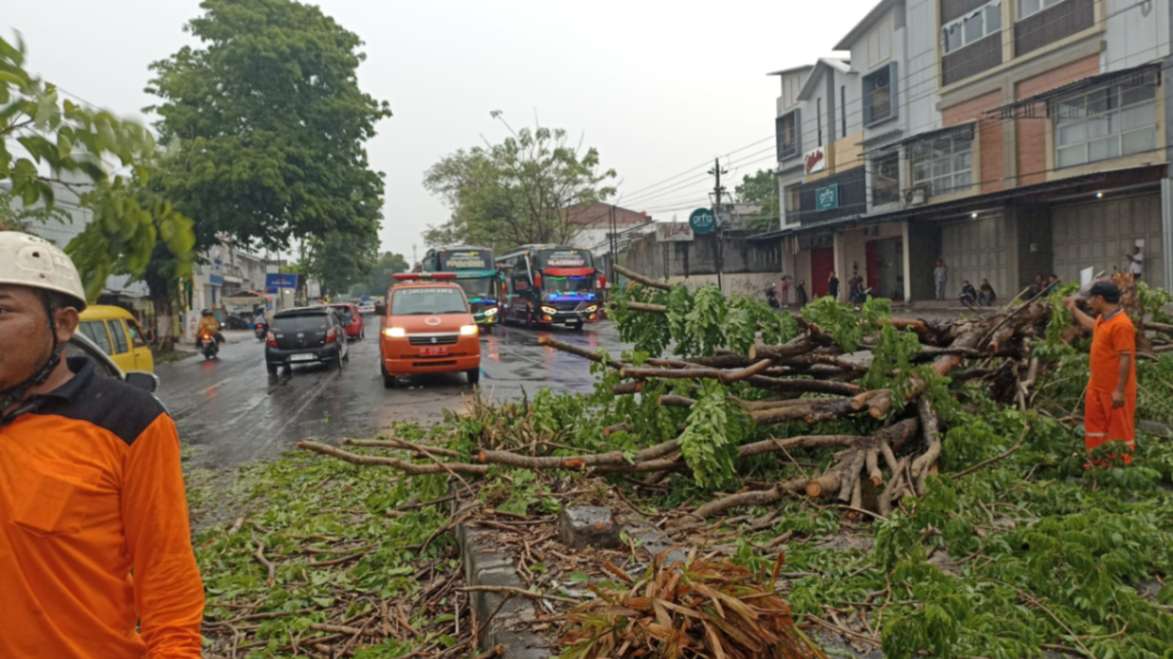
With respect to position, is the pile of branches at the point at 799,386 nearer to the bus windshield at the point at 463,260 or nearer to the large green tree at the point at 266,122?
the large green tree at the point at 266,122

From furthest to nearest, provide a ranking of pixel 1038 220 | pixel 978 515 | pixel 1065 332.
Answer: pixel 1038 220
pixel 1065 332
pixel 978 515

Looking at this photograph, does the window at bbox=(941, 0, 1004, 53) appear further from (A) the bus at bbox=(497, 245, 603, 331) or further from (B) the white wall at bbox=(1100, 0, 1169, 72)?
(A) the bus at bbox=(497, 245, 603, 331)

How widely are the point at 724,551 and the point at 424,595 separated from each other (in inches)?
69.2

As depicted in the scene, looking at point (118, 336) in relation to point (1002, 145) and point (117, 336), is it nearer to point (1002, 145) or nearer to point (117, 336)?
point (117, 336)

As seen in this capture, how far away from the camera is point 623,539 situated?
4.32 meters

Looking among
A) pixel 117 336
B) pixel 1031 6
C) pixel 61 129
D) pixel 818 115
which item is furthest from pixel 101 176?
pixel 818 115

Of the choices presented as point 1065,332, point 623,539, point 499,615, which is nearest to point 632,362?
point 623,539

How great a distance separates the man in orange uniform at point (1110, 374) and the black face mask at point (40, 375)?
21.4ft

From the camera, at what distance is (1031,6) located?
2512 centimetres

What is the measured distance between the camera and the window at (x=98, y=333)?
426 inches

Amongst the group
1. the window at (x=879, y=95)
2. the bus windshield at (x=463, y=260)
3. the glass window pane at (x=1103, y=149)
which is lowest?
the bus windshield at (x=463, y=260)

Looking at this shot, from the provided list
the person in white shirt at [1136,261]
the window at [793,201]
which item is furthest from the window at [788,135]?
the person in white shirt at [1136,261]

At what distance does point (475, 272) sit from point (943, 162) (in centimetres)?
1922

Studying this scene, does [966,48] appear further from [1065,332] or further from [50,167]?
[50,167]
